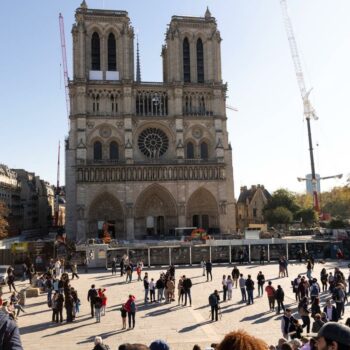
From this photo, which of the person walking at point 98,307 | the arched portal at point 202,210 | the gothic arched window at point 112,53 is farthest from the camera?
the gothic arched window at point 112,53

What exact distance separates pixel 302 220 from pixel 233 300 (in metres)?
48.6

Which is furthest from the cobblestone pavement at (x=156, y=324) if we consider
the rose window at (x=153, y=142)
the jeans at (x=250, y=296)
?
the rose window at (x=153, y=142)

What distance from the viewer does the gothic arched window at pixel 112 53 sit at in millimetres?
60625

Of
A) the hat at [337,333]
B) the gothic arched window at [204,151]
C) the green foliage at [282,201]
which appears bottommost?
the hat at [337,333]

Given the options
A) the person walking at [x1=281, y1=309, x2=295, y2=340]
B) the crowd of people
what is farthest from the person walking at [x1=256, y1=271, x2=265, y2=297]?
the person walking at [x1=281, y1=309, x2=295, y2=340]

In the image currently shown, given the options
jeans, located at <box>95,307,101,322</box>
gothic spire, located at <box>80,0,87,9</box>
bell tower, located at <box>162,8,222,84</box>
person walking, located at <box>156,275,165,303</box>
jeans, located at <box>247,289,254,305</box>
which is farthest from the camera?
bell tower, located at <box>162,8,222,84</box>

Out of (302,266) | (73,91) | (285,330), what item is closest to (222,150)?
(73,91)

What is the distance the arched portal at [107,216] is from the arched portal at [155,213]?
90.3 inches

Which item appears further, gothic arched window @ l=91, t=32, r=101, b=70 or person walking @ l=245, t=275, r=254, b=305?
gothic arched window @ l=91, t=32, r=101, b=70

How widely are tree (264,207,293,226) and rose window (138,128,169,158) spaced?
18.4 m

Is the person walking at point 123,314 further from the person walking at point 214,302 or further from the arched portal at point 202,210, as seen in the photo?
the arched portal at point 202,210

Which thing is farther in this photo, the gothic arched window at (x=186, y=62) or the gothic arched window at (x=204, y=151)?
the gothic arched window at (x=186, y=62)

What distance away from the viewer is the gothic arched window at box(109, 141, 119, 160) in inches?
2303

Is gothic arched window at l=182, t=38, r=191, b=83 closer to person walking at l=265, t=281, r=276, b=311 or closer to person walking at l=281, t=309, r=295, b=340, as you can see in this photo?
person walking at l=265, t=281, r=276, b=311
